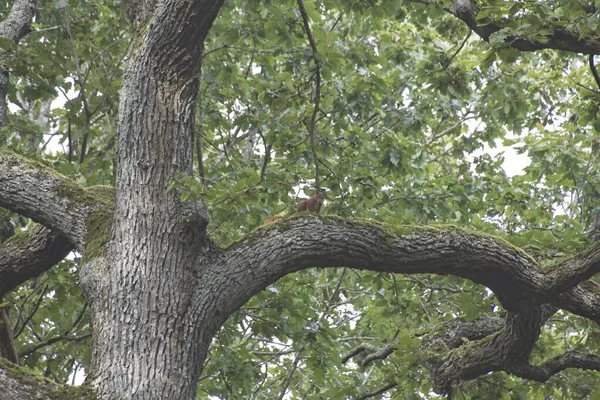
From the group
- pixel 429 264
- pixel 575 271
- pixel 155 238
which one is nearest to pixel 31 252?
pixel 155 238

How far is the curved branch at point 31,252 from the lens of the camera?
4.50 metres

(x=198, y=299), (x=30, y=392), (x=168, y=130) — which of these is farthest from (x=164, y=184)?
(x=30, y=392)

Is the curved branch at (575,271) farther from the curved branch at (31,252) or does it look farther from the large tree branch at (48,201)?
the curved branch at (31,252)

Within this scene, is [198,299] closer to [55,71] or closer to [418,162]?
[55,71]

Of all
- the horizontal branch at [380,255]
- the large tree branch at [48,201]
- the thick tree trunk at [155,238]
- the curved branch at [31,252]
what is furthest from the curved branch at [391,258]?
the curved branch at [31,252]

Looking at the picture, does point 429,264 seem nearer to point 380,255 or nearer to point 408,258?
point 408,258

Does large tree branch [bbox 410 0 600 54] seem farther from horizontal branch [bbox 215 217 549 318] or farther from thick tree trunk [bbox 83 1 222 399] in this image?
thick tree trunk [bbox 83 1 222 399]

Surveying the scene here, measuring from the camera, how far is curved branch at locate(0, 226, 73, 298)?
4500mm

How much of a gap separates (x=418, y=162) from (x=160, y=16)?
5180 millimetres

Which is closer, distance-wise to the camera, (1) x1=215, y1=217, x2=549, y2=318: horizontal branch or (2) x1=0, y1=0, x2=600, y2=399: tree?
(2) x1=0, y1=0, x2=600, y2=399: tree

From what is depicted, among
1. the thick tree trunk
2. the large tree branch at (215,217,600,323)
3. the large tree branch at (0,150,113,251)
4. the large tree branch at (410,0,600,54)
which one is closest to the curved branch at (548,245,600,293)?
the large tree branch at (215,217,600,323)

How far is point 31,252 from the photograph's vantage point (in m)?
4.50

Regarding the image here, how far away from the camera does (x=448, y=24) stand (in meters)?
7.16

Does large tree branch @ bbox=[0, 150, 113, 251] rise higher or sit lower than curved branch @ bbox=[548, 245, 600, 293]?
lower
